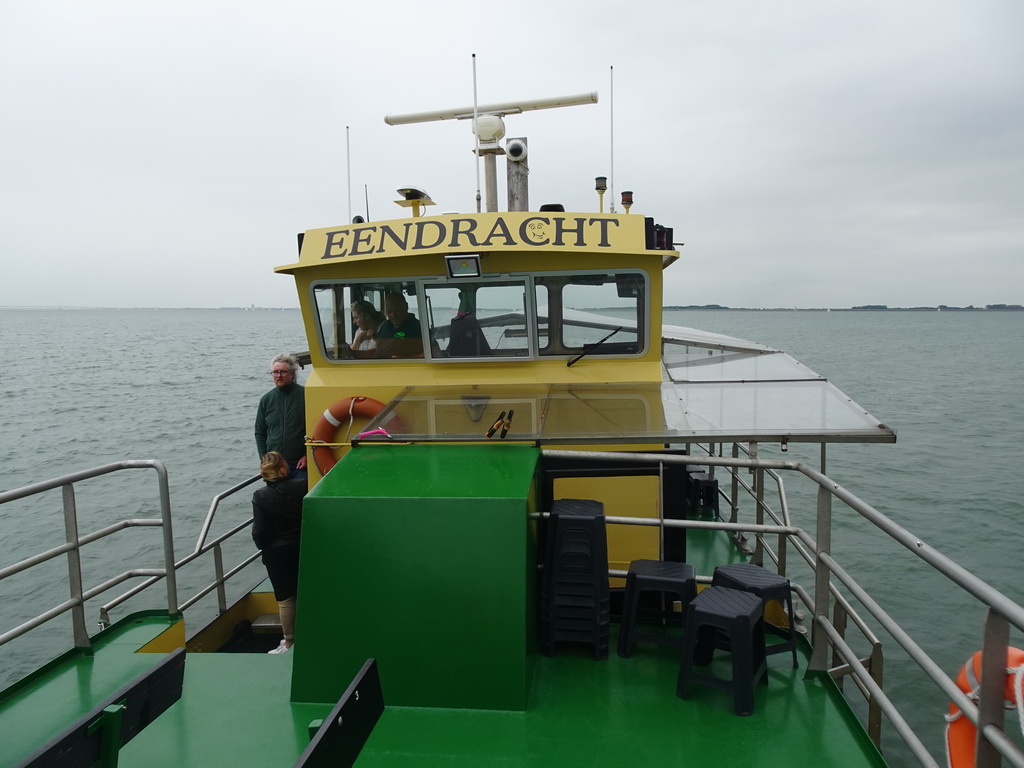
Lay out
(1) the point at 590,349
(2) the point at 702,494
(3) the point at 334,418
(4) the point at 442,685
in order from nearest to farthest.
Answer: (4) the point at 442,685 → (3) the point at 334,418 → (1) the point at 590,349 → (2) the point at 702,494

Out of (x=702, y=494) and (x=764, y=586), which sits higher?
(x=764, y=586)

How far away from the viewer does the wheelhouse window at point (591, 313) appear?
618cm

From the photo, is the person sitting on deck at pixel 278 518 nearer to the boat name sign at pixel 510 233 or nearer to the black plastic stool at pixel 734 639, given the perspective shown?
the boat name sign at pixel 510 233

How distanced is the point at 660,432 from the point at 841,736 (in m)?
1.74

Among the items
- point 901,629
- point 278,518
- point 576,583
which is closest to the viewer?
point 901,629

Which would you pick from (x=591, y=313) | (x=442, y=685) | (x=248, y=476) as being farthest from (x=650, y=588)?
(x=248, y=476)

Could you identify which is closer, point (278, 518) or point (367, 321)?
point (278, 518)

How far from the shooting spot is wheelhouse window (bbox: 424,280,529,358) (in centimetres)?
630

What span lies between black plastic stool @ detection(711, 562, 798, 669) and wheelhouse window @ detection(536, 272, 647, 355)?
8.79 ft

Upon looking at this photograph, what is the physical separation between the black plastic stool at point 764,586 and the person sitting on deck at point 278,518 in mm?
2927

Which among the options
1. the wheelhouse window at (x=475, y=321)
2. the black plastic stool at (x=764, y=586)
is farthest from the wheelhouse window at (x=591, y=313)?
Answer: the black plastic stool at (x=764, y=586)

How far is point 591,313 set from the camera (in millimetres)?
6352

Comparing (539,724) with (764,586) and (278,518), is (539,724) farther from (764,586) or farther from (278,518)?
(278,518)

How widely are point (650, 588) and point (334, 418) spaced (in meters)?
3.09
